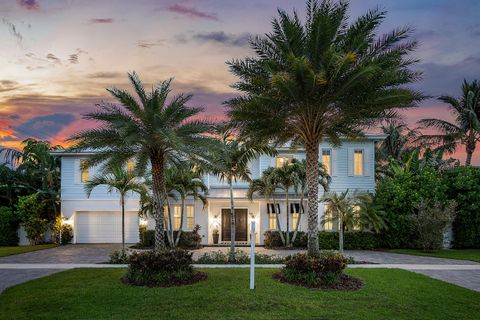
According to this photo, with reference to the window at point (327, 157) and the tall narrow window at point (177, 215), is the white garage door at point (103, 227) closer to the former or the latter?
Result: the tall narrow window at point (177, 215)

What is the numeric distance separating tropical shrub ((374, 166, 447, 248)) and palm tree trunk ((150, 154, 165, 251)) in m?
13.1

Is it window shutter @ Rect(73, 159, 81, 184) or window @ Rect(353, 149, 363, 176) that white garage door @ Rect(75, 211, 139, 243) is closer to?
window shutter @ Rect(73, 159, 81, 184)

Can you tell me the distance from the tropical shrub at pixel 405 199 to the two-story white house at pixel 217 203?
A: 2.36 metres

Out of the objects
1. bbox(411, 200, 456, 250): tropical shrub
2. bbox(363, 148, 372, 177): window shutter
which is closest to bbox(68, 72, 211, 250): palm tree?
bbox(411, 200, 456, 250): tropical shrub

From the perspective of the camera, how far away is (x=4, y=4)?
1334 centimetres

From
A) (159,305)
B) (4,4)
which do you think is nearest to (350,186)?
(159,305)

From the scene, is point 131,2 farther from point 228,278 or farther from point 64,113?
point 228,278

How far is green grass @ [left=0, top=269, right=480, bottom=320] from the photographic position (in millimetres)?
8508

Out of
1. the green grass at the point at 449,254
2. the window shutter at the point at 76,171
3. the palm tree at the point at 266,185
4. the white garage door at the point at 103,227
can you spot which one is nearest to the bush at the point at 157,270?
the palm tree at the point at 266,185

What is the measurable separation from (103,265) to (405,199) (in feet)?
52.5

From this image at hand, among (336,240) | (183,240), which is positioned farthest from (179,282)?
(336,240)

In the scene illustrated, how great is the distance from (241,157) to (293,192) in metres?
8.73

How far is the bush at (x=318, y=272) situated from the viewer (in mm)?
11148

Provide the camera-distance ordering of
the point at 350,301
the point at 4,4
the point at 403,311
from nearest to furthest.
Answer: the point at 403,311, the point at 350,301, the point at 4,4
